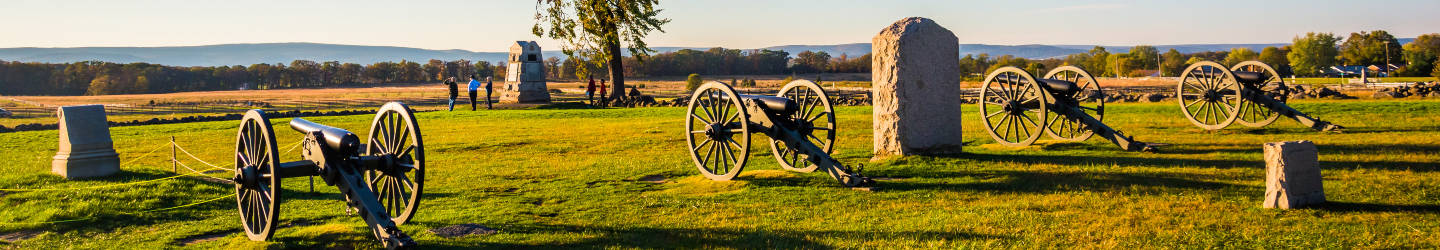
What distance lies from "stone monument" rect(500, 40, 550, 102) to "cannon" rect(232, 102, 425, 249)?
3014cm

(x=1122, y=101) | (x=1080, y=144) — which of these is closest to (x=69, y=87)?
(x=1122, y=101)

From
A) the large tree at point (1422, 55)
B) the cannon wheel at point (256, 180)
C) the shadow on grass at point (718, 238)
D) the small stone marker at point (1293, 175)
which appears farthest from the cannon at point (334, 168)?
the large tree at point (1422, 55)

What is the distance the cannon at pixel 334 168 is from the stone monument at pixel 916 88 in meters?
6.44

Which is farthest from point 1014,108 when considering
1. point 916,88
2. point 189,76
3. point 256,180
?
point 189,76

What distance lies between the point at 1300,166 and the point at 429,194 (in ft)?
28.5

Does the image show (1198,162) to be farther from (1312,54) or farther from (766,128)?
(1312,54)

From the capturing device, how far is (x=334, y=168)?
23.9ft

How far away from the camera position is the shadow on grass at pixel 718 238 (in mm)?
7238

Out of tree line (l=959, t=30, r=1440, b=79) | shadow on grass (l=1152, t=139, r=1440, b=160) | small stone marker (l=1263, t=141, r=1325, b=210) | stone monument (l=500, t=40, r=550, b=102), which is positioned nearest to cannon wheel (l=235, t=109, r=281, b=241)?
small stone marker (l=1263, t=141, r=1325, b=210)

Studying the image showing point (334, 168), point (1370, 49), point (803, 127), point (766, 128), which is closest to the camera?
point (334, 168)

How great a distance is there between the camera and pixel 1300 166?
7754 millimetres

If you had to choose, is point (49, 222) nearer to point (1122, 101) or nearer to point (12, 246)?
point (12, 246)

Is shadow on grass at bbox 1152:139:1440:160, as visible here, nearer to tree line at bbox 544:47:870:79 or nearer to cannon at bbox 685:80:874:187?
cannon at bbox 685:80:874:187

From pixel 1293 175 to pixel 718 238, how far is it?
467 cm
